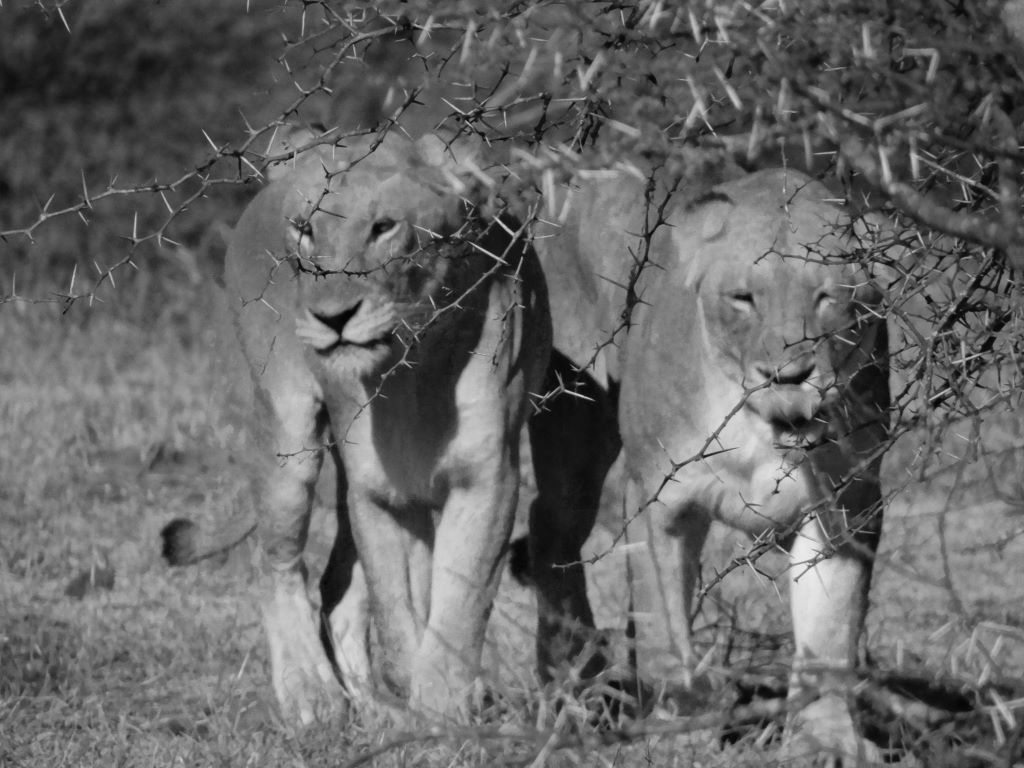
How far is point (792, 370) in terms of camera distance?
383 cm

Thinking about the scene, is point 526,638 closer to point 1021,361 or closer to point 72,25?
point 1021,361

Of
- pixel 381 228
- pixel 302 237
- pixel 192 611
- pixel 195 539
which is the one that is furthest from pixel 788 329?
pixel 192 611

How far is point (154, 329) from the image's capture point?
982cm

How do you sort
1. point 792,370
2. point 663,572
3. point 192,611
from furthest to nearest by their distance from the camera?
point 192,611
point 663,572
point 792,370

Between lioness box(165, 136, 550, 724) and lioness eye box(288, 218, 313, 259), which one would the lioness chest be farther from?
lioness eye box(288, 218, 313, 259)

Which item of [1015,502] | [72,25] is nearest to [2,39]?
[72,25]

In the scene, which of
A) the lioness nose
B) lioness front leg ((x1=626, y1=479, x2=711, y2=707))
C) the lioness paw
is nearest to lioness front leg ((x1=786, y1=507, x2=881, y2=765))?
the lioness paw

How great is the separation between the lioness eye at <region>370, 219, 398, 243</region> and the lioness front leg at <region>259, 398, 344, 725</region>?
523 mm

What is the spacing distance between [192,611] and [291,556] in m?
0.96

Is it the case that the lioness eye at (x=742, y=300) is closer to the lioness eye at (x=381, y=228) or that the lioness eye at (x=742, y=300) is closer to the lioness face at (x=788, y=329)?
the lioness face at (x=788, y=329)

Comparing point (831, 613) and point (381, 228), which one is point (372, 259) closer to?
point (381, 228)

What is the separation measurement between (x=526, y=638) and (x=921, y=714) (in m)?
1.52

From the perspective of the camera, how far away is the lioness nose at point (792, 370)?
12.5ft

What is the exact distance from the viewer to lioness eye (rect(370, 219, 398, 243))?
4.15 m
